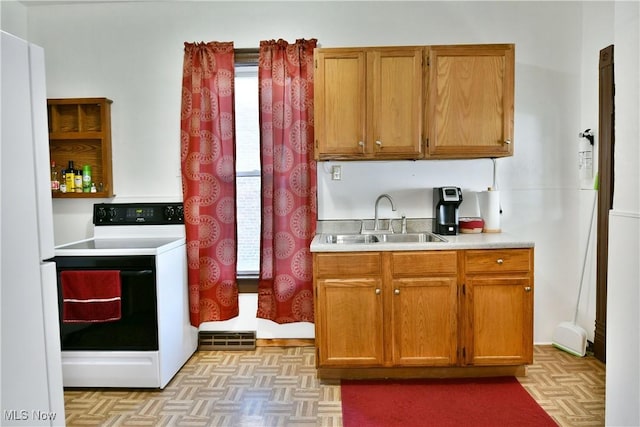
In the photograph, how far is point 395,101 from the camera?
9.16 feet

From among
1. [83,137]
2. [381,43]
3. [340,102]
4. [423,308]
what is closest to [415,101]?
[340,102]

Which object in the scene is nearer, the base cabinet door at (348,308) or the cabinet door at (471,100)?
the base cabinet door at (348,308)

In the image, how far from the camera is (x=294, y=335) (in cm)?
329

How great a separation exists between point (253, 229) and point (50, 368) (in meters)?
2.11

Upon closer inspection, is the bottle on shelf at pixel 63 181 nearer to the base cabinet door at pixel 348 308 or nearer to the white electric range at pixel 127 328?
the white electric range at pixel 127 328

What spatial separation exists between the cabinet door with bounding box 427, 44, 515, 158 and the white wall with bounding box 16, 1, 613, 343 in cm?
39

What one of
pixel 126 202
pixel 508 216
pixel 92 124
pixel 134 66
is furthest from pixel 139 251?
pixel 508 216

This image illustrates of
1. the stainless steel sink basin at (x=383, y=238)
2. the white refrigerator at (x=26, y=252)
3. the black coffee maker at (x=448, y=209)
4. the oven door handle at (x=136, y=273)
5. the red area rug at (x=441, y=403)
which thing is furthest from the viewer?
the stainless steel sink basin at (x=383, y=238)

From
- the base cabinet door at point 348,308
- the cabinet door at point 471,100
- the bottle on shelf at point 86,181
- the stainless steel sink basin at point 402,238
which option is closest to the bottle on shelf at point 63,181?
the bottle on shelf at point 86,181

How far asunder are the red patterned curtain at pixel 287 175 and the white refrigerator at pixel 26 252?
193 centimetres

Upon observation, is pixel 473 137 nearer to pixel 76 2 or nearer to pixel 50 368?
pixel 50 368

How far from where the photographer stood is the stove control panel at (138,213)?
318 cm

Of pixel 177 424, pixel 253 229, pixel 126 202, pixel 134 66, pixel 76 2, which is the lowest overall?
pixel 177 424

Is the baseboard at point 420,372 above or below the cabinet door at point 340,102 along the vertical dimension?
below
